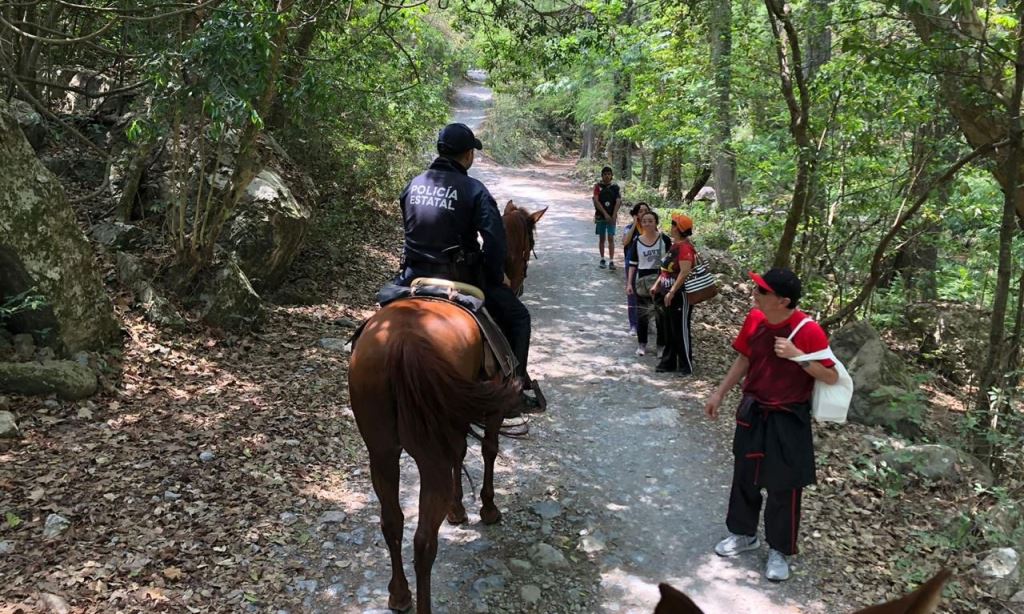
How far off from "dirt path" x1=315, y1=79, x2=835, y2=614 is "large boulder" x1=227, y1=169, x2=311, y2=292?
375 centimetres

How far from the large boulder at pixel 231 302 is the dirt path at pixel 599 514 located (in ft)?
10.8

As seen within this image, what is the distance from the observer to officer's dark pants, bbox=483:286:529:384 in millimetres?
4914

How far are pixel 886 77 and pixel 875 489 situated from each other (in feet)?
13.5

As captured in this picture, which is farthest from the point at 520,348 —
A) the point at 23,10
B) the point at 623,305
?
the point at 23,10

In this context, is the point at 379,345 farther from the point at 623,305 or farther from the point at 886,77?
the point at 623,305

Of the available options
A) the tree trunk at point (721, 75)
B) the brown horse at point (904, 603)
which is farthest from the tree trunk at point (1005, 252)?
the brown horse at point (904, 603)

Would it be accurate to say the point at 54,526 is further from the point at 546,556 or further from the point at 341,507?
the point at 546,556

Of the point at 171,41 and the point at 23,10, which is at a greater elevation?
the point at 23,10

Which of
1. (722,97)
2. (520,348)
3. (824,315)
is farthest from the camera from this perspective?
(722,97)

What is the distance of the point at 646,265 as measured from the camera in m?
8.52

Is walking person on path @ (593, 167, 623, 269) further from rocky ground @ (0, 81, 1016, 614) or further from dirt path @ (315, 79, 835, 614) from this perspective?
rocky ground @ (0, 81, 1016, 614)

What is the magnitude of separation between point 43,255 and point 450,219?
400cm

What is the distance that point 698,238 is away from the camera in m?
15.4

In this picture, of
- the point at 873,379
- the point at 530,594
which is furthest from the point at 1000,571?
the point at 530,594
